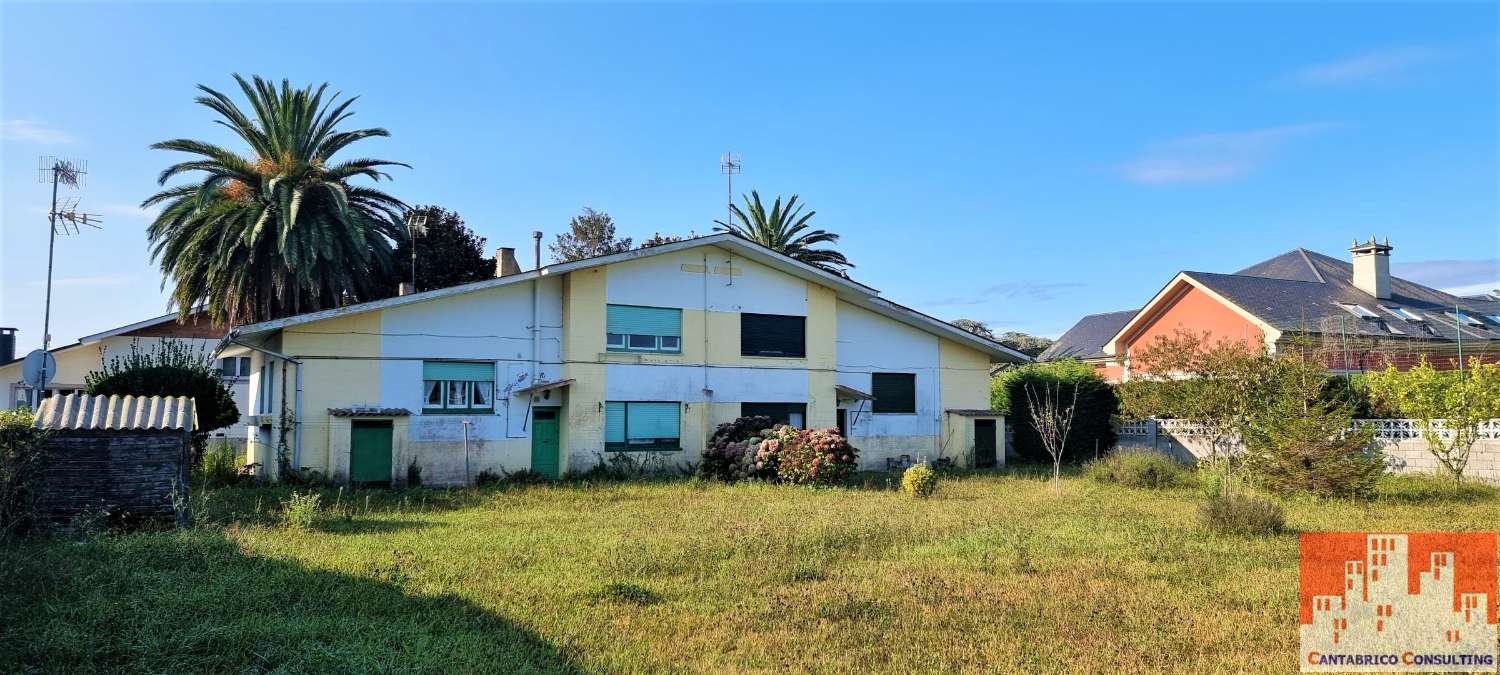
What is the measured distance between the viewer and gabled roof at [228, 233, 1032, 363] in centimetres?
1881

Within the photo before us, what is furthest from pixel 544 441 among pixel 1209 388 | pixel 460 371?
pixel 1209 388

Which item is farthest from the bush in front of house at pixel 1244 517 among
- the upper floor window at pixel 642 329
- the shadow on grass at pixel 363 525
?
the upper floor window at pixel 642 329

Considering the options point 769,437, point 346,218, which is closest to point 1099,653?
point 769,437

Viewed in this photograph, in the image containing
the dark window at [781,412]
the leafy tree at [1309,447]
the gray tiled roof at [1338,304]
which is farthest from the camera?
the gray tiled roof at [1338,304]

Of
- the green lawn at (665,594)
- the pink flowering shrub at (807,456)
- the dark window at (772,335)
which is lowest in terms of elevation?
the green lawn at (665,594)

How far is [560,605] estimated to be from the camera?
8.02 metres

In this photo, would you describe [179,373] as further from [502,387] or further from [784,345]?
[784,345]

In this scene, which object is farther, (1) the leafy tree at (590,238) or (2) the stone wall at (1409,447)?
(1) the leafy tree at (590,238)

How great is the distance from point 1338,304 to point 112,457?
1455 inches

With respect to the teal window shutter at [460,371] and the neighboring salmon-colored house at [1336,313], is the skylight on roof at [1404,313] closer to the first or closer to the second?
the neighboring salmon-colored house at [1336,313]

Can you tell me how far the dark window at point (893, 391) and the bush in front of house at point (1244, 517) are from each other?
1372cm

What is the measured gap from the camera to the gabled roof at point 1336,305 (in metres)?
30.6

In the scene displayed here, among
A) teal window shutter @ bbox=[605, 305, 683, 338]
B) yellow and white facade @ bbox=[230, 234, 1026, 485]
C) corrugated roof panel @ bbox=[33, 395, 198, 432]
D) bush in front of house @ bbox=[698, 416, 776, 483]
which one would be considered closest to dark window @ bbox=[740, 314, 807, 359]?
yellow and white facade @ bbox=[230, 234, 1026, 485]

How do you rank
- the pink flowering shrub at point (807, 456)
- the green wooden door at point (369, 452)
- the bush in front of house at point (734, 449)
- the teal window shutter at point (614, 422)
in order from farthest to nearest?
the teal window shutter at point (614, 422), the bush in front of house at point (734, 449), the pink flowering shrub at point (807, 456), the green wooden door at point (369, 452)
